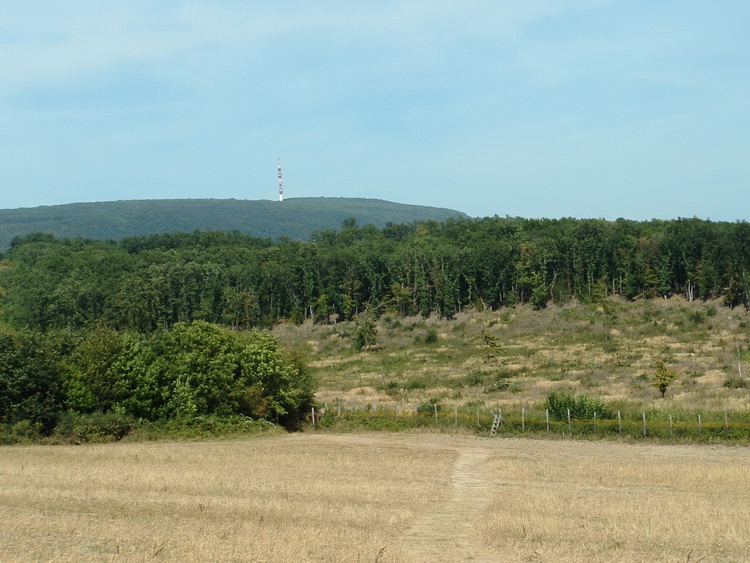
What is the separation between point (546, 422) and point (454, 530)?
23.6 m

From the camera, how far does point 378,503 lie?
25359mm

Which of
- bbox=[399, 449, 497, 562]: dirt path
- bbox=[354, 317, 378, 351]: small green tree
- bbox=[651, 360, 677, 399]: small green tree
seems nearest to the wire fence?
bbox=[651, 360, 677, 399]: small green tree

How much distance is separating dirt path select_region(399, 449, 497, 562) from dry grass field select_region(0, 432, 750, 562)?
7cm

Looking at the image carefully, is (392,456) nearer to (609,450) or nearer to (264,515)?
(609,450)

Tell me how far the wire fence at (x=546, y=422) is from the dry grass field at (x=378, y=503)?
1.74 metres

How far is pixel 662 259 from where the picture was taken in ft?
354

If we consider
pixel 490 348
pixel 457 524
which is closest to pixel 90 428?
pixel 457 524

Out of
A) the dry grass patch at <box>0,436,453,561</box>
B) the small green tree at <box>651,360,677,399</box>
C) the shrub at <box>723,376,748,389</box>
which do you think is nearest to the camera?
the dry grass patch at <box>0,436,453,561</box>

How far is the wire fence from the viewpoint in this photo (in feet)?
134

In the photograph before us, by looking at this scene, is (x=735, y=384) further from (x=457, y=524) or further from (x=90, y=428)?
(x=90, y=428)

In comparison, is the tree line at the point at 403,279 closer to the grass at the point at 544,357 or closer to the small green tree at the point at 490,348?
the grass at the point at 544,357

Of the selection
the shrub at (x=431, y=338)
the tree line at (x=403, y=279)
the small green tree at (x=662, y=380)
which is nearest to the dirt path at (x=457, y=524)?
the small green tree at (x=662, y=380)

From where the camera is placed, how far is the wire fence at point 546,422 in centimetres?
4091

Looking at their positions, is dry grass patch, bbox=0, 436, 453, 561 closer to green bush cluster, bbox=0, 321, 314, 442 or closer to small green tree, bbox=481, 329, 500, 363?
green bush cluster, bbox=0, 321, 314, 442
